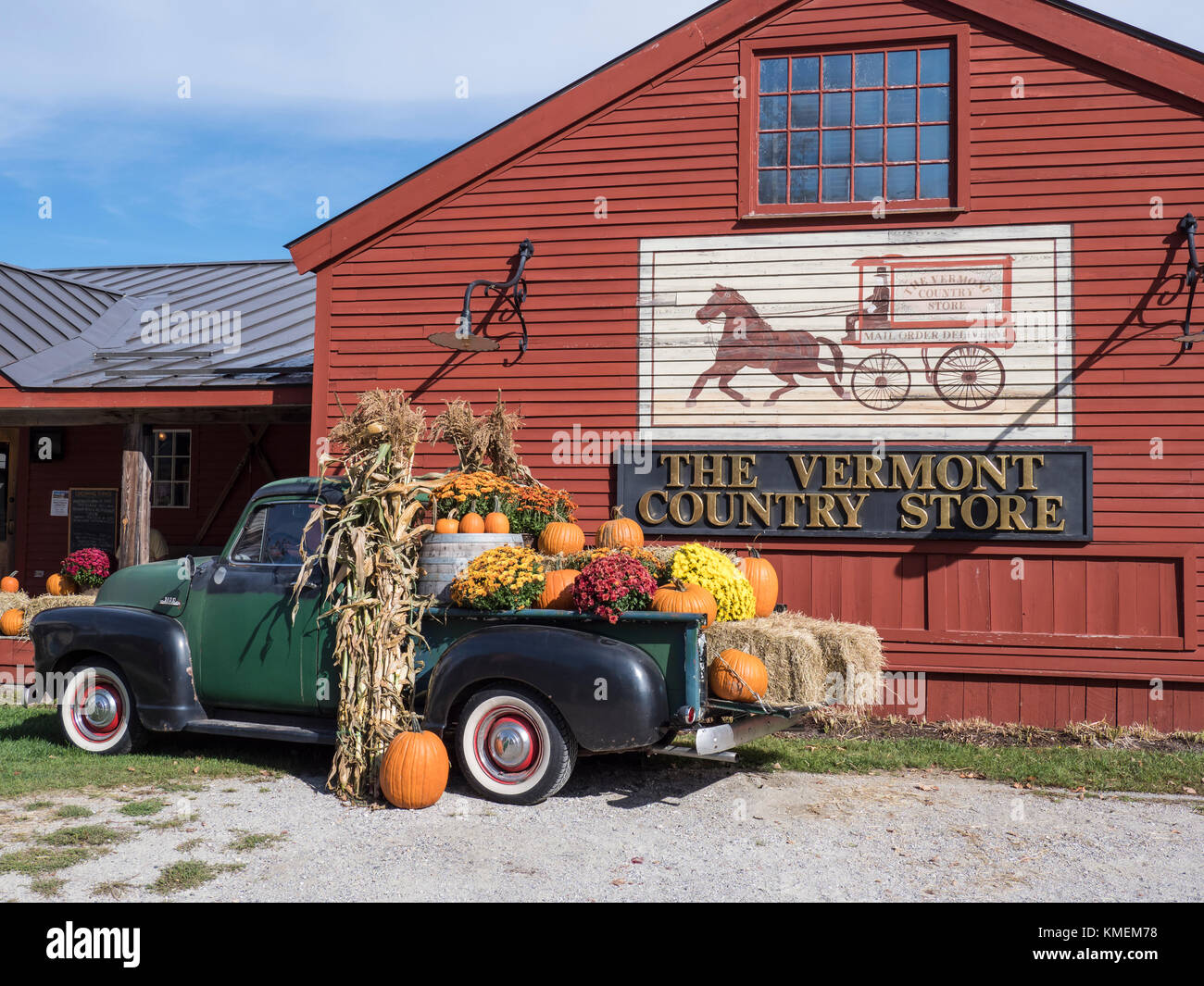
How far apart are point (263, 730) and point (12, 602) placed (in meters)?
6.41

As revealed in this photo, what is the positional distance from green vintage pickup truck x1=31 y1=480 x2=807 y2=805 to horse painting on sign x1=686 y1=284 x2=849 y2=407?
3857 millimetres

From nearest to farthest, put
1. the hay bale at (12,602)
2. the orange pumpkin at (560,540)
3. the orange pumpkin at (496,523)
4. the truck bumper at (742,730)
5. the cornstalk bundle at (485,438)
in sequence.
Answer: the truck bumper at (742,730) < the orange pumpkin at (496,523) < the orange pumpkin at (560,540) < the cornstalk bundle at (485,438) < the hay bale at (12,602)

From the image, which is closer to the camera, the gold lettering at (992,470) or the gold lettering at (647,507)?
the gold lettering at (992,470)

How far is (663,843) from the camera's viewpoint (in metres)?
5.38

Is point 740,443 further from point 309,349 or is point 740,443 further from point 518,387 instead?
point 309,349

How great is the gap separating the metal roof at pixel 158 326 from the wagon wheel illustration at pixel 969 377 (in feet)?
21.5

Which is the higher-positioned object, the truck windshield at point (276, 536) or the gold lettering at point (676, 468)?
the gold lettering at point (676, 468)

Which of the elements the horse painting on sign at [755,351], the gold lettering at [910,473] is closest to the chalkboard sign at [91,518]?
the horse painting on sign at [755,351]

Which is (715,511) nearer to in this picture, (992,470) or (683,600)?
(992,470)

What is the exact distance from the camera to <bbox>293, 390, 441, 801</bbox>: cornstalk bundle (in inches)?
242

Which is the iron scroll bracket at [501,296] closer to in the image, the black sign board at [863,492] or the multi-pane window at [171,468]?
the black sign board at [863,492]

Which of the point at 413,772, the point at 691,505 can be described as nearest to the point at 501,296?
the point at 691,505

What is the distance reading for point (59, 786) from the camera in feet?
21.0

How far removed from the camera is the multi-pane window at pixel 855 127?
914 cm
